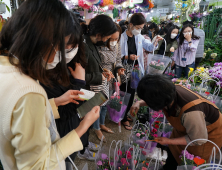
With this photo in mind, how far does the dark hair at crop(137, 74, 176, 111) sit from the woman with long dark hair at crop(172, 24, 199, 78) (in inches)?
110

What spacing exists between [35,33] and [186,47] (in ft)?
11.8

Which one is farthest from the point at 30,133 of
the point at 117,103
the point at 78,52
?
the point at 117,103

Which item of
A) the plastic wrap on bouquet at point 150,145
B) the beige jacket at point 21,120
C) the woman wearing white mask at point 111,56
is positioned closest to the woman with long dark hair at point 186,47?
the woman wearing white mask at point 111,56

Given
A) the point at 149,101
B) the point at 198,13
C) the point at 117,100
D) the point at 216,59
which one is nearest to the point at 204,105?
the point at 149,101

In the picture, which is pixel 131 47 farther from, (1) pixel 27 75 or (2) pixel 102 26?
(1) pixel 27 75

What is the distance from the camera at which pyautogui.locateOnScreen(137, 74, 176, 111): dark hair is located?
103 centimetres

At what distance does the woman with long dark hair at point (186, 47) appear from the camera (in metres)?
3.29

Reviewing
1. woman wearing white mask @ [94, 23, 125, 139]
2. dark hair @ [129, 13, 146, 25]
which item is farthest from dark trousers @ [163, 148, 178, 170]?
dark hair @ [129, 13, 146, 25]

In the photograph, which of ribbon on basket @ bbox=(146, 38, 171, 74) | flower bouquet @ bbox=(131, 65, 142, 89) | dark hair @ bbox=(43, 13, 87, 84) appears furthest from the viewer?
flower bouquet @ bbox=(131, 65, 142, 89)

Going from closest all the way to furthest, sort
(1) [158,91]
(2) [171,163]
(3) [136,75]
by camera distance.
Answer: (1) [158,91], (2) [171,163], (3) [136,75]

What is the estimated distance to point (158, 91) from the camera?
103 cm

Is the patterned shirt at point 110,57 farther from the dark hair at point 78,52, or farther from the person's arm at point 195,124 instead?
the person's arm at point 195,124

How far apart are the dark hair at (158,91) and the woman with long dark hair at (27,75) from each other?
0.66 metres

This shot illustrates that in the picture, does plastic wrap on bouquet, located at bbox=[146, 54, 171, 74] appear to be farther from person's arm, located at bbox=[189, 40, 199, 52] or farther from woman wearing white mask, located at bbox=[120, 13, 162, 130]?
person's arm, located at bbox=[189, 40, 199, 52]
